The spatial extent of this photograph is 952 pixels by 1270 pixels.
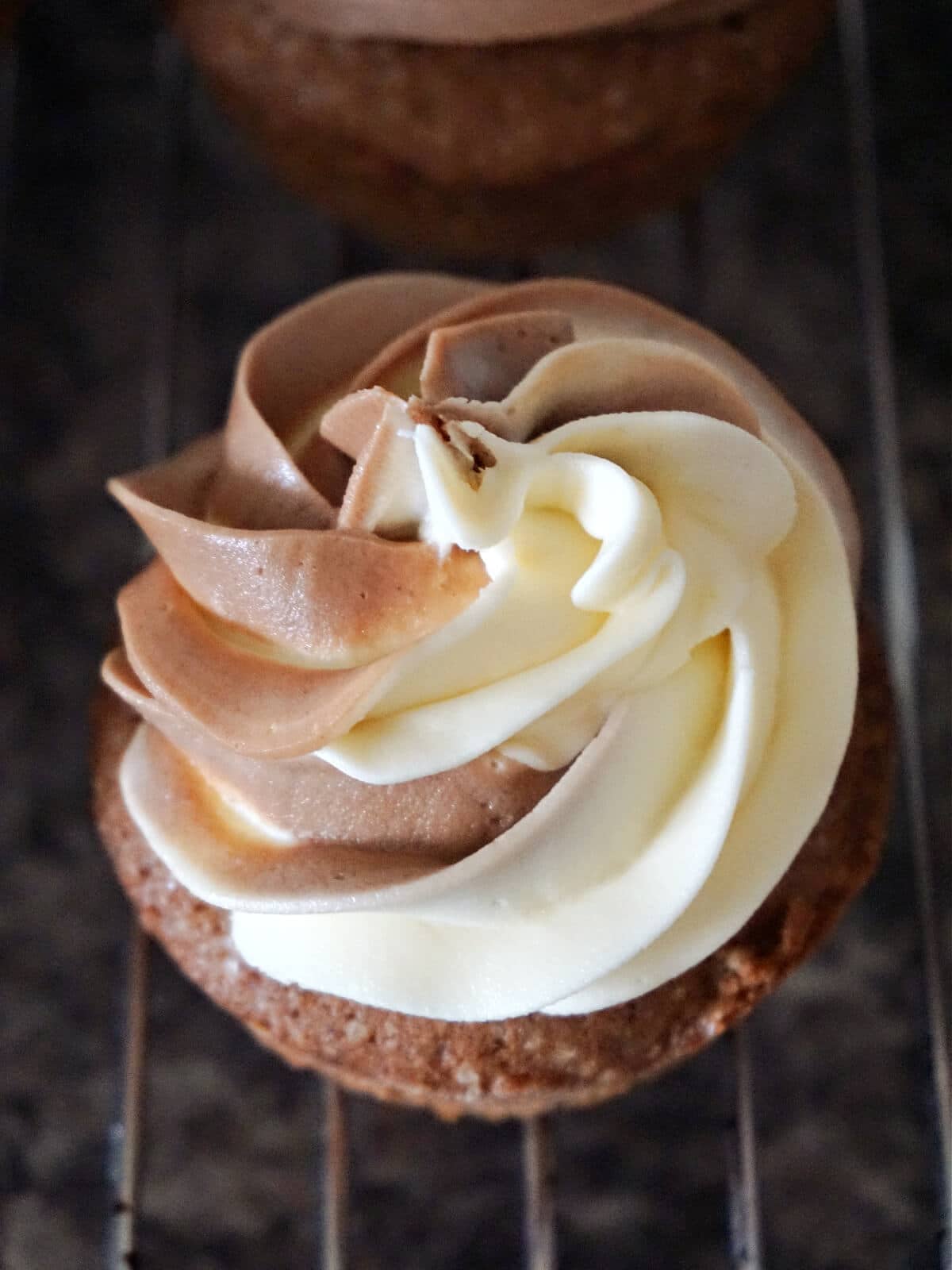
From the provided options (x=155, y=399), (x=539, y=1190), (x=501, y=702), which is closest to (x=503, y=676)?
(x=501, y=702)

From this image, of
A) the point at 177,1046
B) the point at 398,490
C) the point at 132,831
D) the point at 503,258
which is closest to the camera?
the point at 398,490

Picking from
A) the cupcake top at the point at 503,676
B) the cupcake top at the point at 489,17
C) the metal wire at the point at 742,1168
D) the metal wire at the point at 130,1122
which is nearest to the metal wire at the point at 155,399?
the metal wire at the point at 130,1122

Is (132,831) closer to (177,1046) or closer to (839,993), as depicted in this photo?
(177,1046)

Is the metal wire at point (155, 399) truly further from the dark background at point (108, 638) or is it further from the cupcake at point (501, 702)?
the cupcake at point (501, 702)

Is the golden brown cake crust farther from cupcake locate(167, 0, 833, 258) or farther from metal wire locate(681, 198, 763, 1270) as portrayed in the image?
cupcake locate(167, 0, 833, 258)

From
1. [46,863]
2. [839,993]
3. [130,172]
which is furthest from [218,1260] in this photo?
[130,172]

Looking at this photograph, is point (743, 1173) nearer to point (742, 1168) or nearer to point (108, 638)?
point (742, 1168)

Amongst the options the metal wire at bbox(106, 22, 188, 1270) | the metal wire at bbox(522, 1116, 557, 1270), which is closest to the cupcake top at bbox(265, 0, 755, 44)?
the metal wire at bbox(106, 22, 188, 1270)
